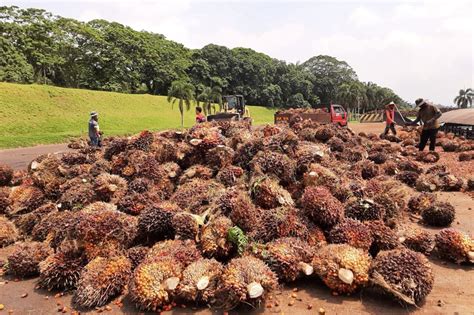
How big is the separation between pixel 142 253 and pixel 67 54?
202 ft

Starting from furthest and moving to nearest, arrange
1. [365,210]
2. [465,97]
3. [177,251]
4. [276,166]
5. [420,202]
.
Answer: [465,97], [420,202], [276,166], [365,210], [177,251]

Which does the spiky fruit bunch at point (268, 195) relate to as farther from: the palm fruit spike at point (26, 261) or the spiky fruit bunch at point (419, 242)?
the palm fruit spike at point (26, 261)

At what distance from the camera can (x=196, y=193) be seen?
224 inches

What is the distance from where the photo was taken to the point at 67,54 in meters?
56.9

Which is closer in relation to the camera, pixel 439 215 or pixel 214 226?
pixel 214 226

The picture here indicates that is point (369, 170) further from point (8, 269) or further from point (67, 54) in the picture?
point (67, 54)

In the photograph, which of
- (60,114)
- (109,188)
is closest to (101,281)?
(109,188)

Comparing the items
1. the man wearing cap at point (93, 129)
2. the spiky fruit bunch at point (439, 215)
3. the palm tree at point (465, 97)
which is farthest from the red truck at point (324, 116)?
the palm tree at point (465, 97)

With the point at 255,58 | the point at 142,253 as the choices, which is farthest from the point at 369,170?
the point at 255,58

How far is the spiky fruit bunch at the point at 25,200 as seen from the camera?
6.68 m

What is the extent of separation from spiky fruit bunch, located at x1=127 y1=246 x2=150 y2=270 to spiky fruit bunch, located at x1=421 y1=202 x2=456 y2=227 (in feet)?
15.3

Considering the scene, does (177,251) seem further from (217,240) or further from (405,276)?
(405,276)

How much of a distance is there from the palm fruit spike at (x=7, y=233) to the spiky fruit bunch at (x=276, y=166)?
14.0ft

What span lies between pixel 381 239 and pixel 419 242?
650 millimetres
